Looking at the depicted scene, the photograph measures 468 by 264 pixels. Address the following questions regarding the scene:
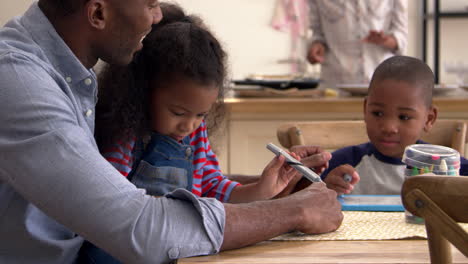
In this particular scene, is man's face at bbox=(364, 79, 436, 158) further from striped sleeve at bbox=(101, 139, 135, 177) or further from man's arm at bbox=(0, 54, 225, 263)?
man's arm at bbox=(0, 54, 225, 263)

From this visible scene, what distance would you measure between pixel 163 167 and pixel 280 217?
434 millimetres

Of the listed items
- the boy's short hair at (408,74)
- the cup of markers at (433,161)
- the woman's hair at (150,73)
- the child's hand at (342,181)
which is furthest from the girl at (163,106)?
the boy's short hair at (408,74)

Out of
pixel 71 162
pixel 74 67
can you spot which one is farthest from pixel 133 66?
pixel 71 162

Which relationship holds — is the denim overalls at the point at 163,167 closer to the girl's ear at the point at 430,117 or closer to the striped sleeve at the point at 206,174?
the striped sleeve at the point at 206,174

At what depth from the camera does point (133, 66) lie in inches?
52.3

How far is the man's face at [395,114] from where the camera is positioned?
5.32 feet

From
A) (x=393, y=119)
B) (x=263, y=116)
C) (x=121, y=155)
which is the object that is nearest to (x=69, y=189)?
(x=121, y=155)

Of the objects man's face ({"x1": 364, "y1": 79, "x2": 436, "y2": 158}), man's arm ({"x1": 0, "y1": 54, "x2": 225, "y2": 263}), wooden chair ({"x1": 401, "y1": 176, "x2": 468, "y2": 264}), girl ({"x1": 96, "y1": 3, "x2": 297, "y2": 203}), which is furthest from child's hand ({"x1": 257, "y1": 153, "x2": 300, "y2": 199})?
wooden chair ({"x1": 401, "y1": 176, "x2": 468, "y2": 264})

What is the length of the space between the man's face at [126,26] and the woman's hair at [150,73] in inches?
9.6

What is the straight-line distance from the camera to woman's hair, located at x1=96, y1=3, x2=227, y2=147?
128 centimetres

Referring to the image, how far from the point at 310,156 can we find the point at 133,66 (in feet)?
1.42

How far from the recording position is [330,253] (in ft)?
2.88

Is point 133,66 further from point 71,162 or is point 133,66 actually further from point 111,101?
point 71,162

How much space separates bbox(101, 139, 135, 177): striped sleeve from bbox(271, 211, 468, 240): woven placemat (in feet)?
1.40
